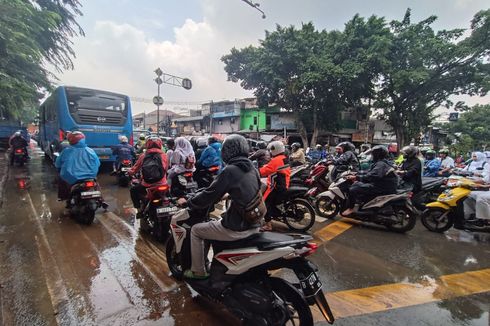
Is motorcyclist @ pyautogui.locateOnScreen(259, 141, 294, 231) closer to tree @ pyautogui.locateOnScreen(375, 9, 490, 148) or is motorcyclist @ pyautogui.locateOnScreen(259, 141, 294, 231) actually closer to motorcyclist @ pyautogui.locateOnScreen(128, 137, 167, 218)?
motorcyclist @ pyautogui.locateOnScreen(128, 137, 167, 218)

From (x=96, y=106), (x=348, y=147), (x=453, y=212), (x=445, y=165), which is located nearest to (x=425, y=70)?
(x=445, y=165)

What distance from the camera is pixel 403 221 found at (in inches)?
209

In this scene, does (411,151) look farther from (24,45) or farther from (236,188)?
(24,45)

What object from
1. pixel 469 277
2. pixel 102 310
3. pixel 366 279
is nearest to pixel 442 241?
pixel 469 277

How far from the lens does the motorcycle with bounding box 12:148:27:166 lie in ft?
37.5

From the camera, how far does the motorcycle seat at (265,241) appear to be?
2256 millimetres

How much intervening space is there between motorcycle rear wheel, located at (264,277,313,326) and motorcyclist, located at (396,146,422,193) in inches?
207

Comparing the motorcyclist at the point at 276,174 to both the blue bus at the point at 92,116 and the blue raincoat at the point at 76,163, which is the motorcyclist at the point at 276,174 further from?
the blue bus at the point at 92,116

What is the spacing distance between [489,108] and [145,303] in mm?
43123

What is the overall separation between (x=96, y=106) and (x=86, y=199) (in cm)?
619

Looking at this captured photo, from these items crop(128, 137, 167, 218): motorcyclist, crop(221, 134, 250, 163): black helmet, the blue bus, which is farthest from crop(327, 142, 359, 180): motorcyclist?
the blue bus

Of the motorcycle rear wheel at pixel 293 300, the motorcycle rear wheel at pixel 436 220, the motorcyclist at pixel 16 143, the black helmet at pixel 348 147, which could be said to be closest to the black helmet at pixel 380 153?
the motorcycle rear wheel at pixel 436 220

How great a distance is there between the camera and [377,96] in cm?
2270

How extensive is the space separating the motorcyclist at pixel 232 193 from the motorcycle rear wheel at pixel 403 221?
398 cm
